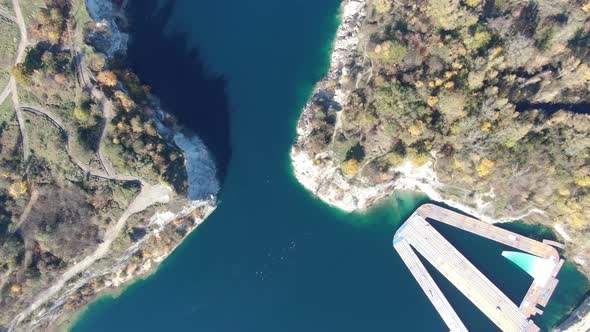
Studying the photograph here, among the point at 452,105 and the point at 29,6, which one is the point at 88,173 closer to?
the point at 29,6

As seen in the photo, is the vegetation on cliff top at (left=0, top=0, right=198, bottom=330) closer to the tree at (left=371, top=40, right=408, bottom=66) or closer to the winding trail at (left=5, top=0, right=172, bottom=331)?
the winding trail at (left=5, top=0, right=172, bottom=331)

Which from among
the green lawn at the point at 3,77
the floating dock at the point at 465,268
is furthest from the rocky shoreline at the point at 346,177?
the green lawn at the point at 3,77

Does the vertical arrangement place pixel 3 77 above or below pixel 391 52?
below

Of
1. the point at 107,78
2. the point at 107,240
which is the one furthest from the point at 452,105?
the point at 107,240

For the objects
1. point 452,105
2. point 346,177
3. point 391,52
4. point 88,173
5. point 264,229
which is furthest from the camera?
point 264,229

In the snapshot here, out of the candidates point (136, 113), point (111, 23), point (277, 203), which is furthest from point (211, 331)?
point (111, 23)

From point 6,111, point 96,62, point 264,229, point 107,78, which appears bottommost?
point 264,229
